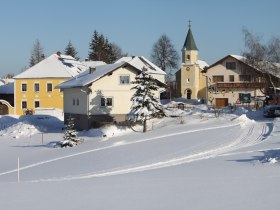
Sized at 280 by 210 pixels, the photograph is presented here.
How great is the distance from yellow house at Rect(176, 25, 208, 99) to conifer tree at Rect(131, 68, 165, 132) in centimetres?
3799

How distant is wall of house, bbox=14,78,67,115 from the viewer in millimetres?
62969

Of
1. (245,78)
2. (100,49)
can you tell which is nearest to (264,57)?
(245,78)

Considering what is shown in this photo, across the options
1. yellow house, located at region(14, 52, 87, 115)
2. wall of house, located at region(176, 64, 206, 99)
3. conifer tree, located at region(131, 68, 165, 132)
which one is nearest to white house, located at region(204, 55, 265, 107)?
wall of house, located at region(176, 64, 206, 99)

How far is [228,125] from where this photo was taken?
33.2 m

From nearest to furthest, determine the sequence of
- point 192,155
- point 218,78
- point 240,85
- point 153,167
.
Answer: point 153,167 < point 192,155 < point 240,85 < point 218,78

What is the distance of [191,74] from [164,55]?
702 inches

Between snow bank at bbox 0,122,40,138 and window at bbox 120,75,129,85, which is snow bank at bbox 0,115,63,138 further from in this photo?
window at bbox 120,75,129,85

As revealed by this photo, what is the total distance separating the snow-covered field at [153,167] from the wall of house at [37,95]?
74.0 feet

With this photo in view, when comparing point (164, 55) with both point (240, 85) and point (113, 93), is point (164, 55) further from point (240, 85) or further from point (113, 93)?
point (113, 93)

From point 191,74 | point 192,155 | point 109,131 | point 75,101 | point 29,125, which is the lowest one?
point 192,155

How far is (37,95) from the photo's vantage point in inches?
2493

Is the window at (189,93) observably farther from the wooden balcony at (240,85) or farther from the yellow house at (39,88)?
the yellow house at (39,88)

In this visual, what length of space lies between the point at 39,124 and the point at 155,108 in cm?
1540

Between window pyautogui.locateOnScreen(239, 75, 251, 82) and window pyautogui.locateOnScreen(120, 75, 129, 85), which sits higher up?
window pyautogui.locateOnScreen(239, 75, 251, 82)
